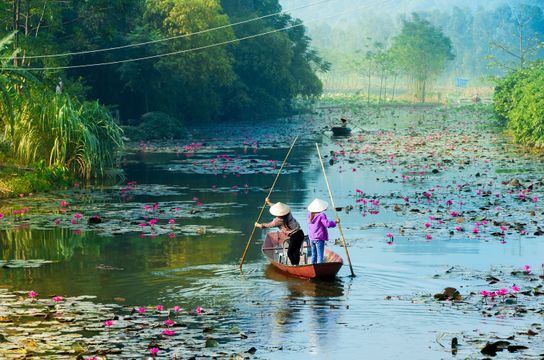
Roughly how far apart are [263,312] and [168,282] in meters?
3.26

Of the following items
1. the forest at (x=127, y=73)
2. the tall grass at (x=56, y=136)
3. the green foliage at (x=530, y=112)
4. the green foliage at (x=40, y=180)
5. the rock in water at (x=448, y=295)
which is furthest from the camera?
the green foliage at (x=530, y=112)

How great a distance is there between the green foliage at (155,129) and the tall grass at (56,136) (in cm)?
2704

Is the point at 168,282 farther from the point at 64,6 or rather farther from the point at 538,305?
the point at 64,6

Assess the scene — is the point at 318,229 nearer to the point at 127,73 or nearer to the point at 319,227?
the point at 319,227

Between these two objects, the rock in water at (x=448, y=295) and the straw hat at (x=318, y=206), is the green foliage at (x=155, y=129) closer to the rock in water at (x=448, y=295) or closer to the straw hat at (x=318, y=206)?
the straw hat at (x=318, y=206)

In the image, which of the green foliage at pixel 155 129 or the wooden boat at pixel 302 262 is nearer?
the wooden boat at pixel 302 262

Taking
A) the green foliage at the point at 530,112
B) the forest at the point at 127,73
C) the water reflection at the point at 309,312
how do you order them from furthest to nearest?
the green foliage at the point at 530,112
the forest at the point at 127,73
the water reflection at the point at 309,312

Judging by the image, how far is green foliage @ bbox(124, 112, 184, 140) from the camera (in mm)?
64312

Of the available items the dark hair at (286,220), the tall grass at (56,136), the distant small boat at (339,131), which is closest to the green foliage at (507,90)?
the distant small boat at (339,131)

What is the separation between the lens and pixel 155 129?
216 ft

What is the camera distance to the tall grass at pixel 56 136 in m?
35.2

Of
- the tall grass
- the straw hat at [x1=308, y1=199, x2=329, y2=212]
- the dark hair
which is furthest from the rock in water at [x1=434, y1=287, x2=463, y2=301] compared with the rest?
the tall grass

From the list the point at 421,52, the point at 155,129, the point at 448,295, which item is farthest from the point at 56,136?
the point at 421,52

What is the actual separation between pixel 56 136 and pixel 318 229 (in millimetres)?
17574
